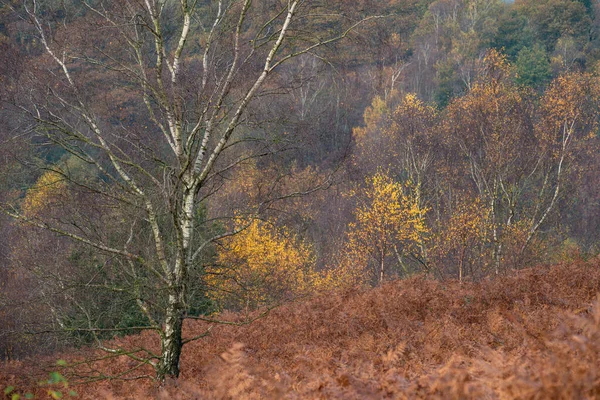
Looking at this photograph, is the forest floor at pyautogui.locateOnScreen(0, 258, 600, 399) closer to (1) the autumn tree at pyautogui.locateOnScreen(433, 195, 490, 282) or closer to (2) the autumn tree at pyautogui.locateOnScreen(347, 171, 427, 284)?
(1) the autumn tree at pyautogui.locateOnScreen(433, 195, 490, 282)

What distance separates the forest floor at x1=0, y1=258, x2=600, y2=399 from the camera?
3.98 metres

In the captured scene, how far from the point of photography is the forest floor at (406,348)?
157 inches

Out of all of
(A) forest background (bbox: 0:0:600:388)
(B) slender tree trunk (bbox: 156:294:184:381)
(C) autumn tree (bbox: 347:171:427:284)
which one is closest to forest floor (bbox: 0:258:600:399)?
(B) slender tree trunk (bbox: 156:294:184:381)

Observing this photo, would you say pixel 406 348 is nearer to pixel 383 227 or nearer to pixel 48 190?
pixel 48 190

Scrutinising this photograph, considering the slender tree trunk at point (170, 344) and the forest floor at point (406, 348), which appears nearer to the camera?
the forest floor at point (406, 348)

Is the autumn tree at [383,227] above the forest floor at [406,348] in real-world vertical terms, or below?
above

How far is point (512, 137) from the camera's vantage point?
28.3m

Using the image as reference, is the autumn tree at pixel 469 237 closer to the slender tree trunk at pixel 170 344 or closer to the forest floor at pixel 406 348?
the forest floor at pixel 406 348

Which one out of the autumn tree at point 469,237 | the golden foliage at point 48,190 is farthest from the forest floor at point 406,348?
the autumn tree at point 469,237

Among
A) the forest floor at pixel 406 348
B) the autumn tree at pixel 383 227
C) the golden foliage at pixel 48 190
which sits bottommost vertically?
the forest floor at pixel 406 348

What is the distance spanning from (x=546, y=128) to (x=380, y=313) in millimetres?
23485

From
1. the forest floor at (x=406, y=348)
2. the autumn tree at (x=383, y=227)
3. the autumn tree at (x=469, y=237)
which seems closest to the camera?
the forest floor at (x=406, y=348)

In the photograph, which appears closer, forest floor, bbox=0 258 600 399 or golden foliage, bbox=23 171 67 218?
forest floor, bbox=0 258 600 399

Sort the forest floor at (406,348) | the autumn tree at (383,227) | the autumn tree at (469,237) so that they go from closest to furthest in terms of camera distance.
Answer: the forest floor at (406,348) → the autumn tree at (469,237) → the autumn tree at (383,227)
